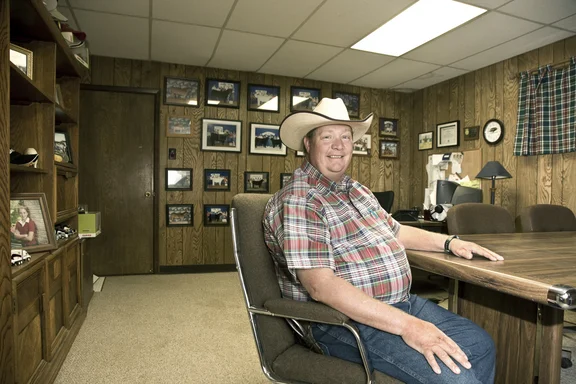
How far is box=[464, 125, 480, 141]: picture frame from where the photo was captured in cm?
446

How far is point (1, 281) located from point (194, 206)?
3.27m

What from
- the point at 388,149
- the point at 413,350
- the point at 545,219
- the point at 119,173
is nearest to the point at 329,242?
the point at 413,350

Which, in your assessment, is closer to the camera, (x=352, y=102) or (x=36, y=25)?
(x=36, y=25)

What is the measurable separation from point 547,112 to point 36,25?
4294 mm

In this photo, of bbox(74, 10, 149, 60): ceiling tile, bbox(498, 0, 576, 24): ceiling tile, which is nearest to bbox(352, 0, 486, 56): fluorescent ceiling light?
bbox(498, 0, 576, 24): ceiling tile

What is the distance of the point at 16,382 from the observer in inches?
56.4

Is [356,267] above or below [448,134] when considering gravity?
below

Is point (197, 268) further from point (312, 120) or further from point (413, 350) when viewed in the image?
point (413, 350)

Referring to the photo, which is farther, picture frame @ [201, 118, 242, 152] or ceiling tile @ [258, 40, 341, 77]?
picture frame @ [201, 118, 242, 152]

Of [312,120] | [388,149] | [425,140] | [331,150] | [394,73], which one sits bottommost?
[331,150]

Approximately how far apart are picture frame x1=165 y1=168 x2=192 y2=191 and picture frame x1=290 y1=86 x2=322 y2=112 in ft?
5.38

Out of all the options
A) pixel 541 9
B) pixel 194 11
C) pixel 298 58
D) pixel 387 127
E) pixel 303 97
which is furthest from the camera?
pixel 387 127

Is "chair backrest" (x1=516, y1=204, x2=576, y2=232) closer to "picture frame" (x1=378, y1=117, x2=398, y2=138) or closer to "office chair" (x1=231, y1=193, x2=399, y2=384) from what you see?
"office chair" (x1=231, y1=193, x2=399, y2=384)

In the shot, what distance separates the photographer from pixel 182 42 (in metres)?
3.80
